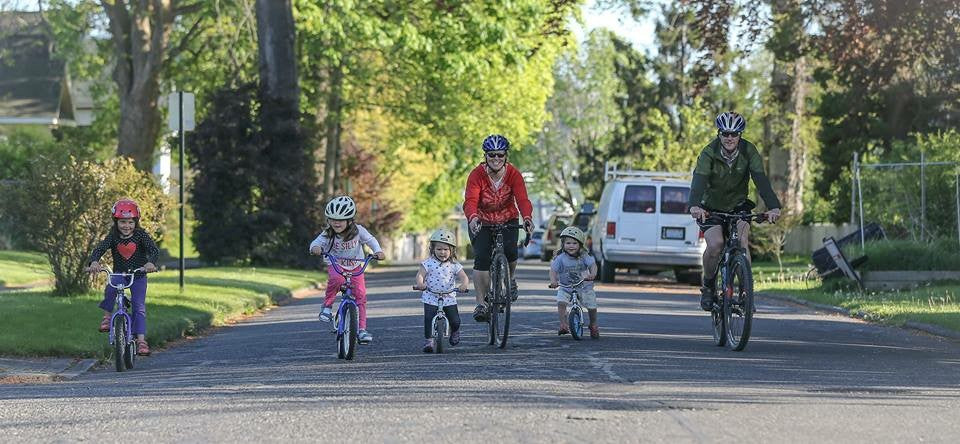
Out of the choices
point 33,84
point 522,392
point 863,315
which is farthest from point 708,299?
point 33,84

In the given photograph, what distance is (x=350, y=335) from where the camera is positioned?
1412 cm

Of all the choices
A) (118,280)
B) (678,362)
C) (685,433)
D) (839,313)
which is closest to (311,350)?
(118,280)

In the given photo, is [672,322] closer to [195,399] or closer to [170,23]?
[195,399]

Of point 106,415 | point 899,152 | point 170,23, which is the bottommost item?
point 106,415

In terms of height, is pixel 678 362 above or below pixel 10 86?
below

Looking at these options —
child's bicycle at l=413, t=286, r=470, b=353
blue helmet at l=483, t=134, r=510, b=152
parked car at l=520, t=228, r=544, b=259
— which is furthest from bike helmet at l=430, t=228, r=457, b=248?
parked car at l=520, t=228, r=544, b=259

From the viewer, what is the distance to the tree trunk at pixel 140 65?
39.5 m

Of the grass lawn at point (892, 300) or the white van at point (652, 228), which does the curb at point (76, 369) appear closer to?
the grass lawn at point (892, 300)

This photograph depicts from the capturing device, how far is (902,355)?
14844mm

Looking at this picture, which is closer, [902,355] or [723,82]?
[902,355]

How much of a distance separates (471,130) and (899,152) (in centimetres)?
1778

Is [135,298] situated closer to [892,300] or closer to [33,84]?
[892,300]

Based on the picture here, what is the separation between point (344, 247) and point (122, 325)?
192 cm

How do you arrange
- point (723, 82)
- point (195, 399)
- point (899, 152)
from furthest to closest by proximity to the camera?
A: point (723, 82) < point (899, 152) < point (195, 399)
